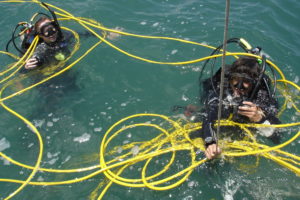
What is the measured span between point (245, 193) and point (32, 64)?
11.7 ft

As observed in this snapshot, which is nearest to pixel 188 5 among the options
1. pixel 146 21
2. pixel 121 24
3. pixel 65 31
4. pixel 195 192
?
pixel 146 21

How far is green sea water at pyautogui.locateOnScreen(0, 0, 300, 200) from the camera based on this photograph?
306 centimetres

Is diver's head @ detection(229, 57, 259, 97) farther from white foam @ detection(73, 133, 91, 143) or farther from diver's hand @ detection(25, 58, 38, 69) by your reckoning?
diver's hand @ detection(25, 58, 38, 69)

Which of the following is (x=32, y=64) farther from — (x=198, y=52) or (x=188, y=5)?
(x=188, y=5)

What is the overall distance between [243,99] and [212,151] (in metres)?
0.80

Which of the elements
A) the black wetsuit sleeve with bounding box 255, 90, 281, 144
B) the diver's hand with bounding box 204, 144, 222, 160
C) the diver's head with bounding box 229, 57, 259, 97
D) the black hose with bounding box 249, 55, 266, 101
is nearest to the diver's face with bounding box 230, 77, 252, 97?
the diver's head with bounding box 229, 57, 259, 97

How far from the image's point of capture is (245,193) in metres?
2.94

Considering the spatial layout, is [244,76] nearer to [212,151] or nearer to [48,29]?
[212,151]

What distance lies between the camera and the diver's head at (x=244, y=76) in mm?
2986

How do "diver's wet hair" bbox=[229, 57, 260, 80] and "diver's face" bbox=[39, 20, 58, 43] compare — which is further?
"diver's face" bbox=[39, 20, 58, 43]

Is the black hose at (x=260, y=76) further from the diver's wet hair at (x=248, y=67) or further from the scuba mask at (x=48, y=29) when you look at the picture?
the scuba mask at (x=48, y=29)

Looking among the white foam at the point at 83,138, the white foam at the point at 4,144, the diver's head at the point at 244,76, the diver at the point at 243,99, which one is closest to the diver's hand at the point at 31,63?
the white foam at the point at 4,144

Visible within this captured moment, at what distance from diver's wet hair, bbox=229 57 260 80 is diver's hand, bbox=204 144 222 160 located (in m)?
0.90

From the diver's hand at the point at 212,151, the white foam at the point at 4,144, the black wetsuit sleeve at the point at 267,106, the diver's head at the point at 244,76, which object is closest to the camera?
the diver's hand at the point at 212,151
